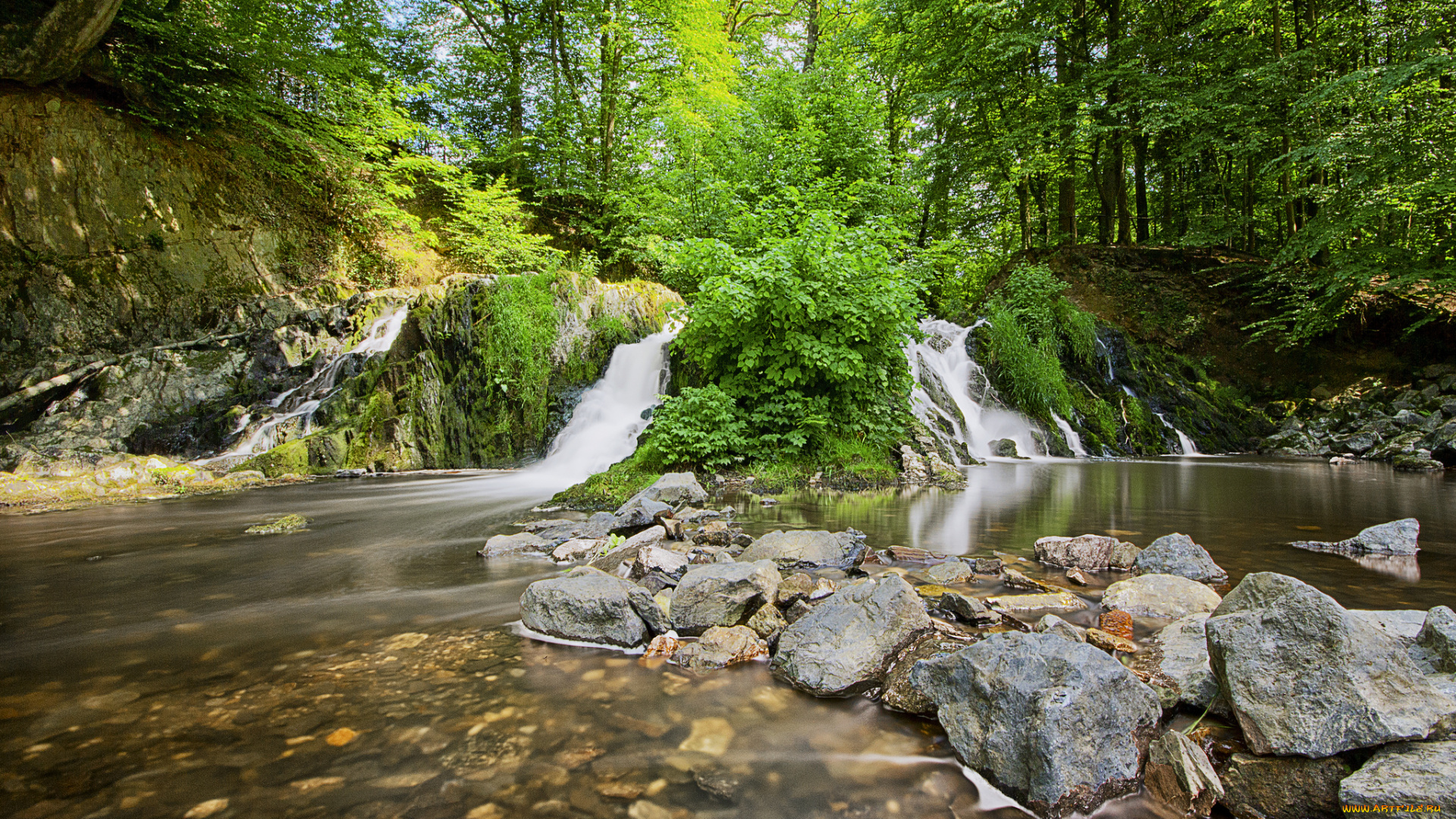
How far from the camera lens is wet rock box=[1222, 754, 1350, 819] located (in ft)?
5.52

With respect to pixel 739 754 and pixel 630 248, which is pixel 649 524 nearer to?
pixel 739 754

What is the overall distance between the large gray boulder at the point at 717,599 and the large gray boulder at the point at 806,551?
0.99 m

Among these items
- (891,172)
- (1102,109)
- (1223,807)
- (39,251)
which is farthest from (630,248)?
(1223,807)

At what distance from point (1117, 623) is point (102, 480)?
1223 cm

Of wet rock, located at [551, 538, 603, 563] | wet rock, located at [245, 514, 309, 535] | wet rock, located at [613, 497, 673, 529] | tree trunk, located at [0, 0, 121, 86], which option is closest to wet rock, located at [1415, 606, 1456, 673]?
wet rock, located at [551, 538, 603, 563]

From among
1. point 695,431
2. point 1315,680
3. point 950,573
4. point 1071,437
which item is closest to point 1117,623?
point 950,573

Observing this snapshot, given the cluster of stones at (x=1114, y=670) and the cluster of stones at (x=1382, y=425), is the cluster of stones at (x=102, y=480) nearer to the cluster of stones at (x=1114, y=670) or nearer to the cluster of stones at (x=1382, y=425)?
the cluster of stones at (x=1114, y=670)

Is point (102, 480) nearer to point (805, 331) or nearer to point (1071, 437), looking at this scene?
point (805, 331)

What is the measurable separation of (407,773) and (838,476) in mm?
6835

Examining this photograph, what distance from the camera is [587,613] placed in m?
3.15

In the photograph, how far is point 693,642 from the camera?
9.91 ft

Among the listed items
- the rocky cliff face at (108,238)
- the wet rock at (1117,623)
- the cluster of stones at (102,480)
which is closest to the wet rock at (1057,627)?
the wet rock at (1117,623)

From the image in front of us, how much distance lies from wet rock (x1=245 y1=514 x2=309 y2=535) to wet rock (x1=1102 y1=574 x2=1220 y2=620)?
7.12 metres

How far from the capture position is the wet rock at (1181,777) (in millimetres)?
1781
